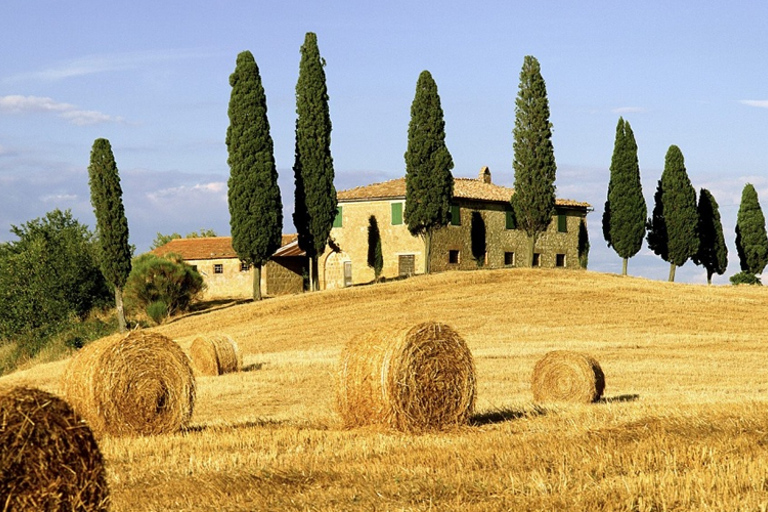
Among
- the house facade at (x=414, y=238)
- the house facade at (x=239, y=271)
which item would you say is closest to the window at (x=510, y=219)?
the house facade at (x=414, y=238)

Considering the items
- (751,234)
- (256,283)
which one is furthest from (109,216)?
(751,234)

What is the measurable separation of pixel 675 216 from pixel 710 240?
785cm

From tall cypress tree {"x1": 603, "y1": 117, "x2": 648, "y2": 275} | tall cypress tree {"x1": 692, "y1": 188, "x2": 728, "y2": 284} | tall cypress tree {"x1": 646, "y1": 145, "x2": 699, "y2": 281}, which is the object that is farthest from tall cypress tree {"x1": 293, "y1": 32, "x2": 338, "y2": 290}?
tall cypress tree {"x1": 692, "y1": 188, "x2": 728, "y2": 284}

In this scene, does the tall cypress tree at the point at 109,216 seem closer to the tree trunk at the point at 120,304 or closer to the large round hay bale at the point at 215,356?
the tree trunk at the point at 120,304

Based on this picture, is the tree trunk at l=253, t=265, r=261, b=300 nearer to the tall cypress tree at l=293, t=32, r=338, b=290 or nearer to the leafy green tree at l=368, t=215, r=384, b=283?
the tall cypress tree at l=293, t=32, r=338, b=290

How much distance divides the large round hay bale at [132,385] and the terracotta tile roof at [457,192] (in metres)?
42.9

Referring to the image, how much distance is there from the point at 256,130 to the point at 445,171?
10.0 meters

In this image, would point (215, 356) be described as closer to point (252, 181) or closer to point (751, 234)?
point (252, 181)

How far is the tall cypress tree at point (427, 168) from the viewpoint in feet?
170

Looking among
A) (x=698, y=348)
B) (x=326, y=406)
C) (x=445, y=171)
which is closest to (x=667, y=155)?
(x=445, y=171)

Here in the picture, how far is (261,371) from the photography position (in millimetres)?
25719

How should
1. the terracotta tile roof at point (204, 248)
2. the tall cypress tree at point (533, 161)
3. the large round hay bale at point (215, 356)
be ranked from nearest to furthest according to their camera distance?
the large round hay bale at point (215, 356)
the tall cypress tree at point (533, 161)
the terracotta tile roof at point (204, 248)

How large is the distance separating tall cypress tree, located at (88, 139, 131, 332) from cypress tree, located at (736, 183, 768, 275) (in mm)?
44321

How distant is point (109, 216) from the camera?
48.1 metres
